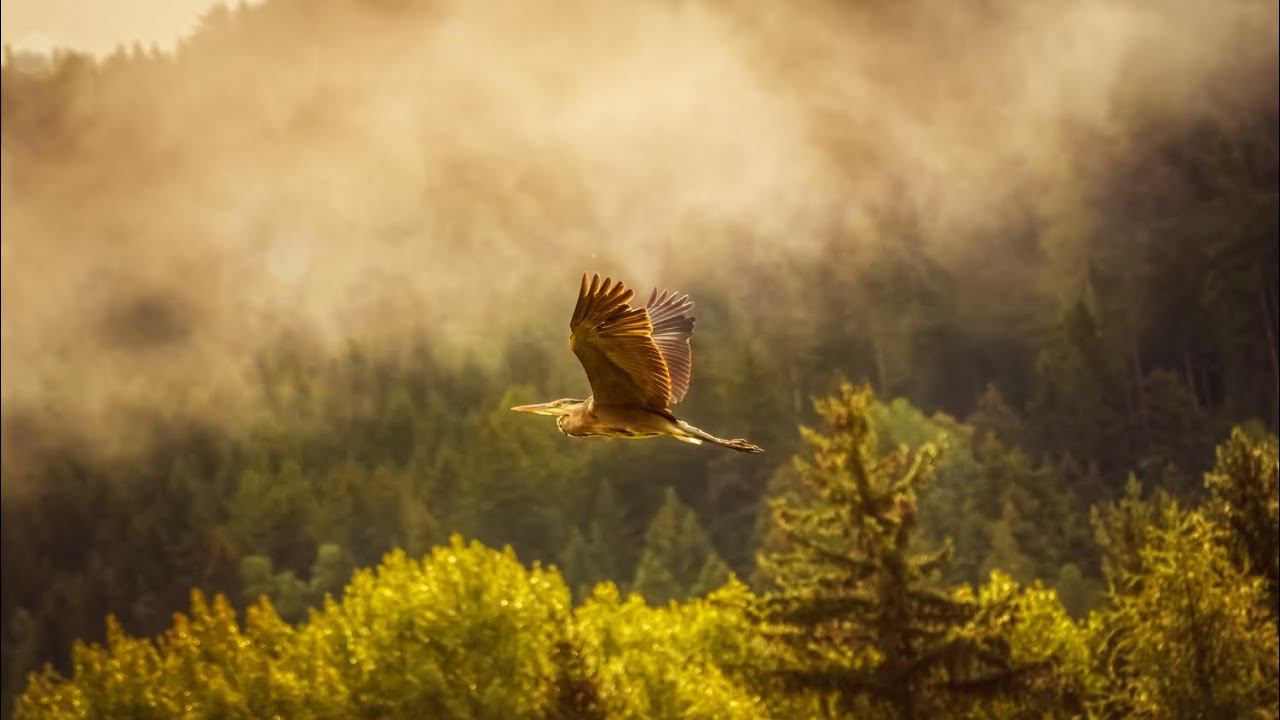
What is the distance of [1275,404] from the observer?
152 m

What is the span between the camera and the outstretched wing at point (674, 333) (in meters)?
14.1

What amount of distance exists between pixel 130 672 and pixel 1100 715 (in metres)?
31.6

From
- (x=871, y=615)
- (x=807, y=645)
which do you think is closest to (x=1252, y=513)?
(x=871, y=615)

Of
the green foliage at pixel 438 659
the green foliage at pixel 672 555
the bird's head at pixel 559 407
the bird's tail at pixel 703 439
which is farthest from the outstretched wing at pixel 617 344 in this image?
the green foliage at pixel 672 555

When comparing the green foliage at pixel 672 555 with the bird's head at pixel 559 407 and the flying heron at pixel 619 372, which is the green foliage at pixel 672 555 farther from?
the flying heron at pixel 619 372

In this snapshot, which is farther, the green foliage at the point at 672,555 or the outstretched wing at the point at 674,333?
the green foliage at the point at 672,555

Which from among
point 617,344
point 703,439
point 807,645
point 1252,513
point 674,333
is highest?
point 1252,513

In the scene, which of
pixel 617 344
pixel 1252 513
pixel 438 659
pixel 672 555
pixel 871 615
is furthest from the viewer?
pixel 672 555

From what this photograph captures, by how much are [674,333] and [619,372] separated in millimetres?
1374

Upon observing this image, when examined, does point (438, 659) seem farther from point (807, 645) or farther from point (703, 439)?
point (703, 439)

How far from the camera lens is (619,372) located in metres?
13.3

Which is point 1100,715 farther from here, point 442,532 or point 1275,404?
point 442,532

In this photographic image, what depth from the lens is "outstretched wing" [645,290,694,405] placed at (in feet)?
46.2

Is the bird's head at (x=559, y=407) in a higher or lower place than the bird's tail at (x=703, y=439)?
higher
